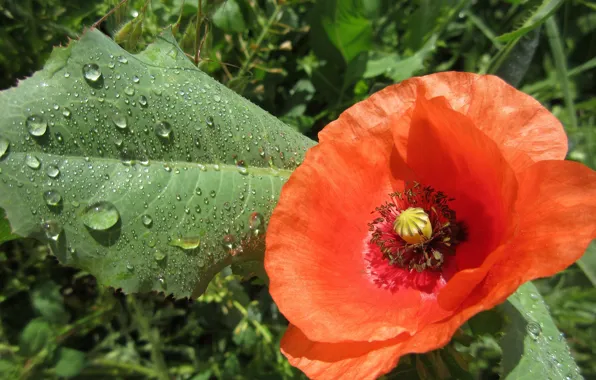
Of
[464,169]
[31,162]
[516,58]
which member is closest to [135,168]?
[31,162]

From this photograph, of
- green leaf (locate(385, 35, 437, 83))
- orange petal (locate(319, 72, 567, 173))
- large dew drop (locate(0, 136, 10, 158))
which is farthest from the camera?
green leaf (locate(385, 35, 437, 83))

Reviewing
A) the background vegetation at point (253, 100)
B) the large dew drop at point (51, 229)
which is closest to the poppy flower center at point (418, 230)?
the background vegetation at point (253, 100)

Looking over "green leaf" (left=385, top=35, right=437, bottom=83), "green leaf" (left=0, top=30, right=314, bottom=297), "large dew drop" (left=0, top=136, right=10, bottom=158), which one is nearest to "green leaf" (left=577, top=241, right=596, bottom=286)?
"green leaf" (left=385, top=35, right=437, bottom=83)

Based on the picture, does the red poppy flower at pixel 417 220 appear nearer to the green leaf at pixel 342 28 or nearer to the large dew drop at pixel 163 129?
the large dew drop at pixel 163 129

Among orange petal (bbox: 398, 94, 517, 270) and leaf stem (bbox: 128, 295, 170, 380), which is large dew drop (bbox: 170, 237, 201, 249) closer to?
orange petal (bbox: 398, 94, 517, 270)

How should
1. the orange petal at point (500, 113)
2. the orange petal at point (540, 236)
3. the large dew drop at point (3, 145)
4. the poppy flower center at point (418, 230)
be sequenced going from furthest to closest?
the poppy flower center at point (418, 230), the orange petal at point (500, 113), the large dew drop at point (3, 145), the orange petal at point (540, 236)
